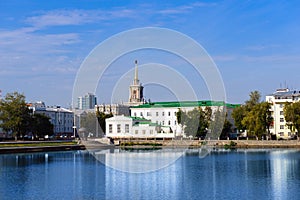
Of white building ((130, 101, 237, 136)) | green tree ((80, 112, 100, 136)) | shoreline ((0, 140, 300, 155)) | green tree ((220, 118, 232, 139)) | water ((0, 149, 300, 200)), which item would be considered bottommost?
water ((0, 149, 300, 200))

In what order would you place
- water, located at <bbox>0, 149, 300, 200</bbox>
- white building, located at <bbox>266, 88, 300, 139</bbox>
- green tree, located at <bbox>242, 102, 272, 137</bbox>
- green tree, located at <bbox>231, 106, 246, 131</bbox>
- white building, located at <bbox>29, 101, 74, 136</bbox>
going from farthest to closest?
white building, located at <bbox>29, 101, 74, 136</bbox> → white building, located at <bbox>266, 88, 300, 139</bbox> → green tree, located at <bbox>231, 106, 246, 131</bbox> → green tree, located at <bbox>242, 102, 272, 137</bbox> → water, located at <bbox>0, 149, 300, 200</bbox>

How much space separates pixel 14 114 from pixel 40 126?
5679mm

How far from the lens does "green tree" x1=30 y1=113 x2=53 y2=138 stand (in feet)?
292

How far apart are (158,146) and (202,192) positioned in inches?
2294

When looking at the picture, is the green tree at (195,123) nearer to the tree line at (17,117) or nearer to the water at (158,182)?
the tree line at (17,117)

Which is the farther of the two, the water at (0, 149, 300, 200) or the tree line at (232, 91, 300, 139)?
the tree line at (232, 91, 300, 139)

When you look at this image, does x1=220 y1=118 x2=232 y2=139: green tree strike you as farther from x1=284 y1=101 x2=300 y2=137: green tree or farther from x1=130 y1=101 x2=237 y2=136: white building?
x1=130 y1=101 x2=237 y2=136: white building

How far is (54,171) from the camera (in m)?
43.6

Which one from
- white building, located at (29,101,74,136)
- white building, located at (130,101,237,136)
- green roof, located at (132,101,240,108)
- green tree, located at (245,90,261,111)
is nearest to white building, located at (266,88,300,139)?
green tree, located at (245,90,261,111)

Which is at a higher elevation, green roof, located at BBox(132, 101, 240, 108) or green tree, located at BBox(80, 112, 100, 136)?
green roof, located at BBox(132, 101, 240, 108)

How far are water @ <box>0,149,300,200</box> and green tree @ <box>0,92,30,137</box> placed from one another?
3990cm

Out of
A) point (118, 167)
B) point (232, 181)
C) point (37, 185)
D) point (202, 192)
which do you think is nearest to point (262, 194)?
point (202, 192)

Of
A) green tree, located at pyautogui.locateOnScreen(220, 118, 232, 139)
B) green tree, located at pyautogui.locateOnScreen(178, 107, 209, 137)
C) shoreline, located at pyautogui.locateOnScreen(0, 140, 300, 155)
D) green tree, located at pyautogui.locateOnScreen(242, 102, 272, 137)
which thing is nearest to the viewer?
shoreline, located at pyautogui.locateOnScreen(0, 140, 300, 155)

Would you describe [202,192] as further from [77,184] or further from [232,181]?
[77,184]
